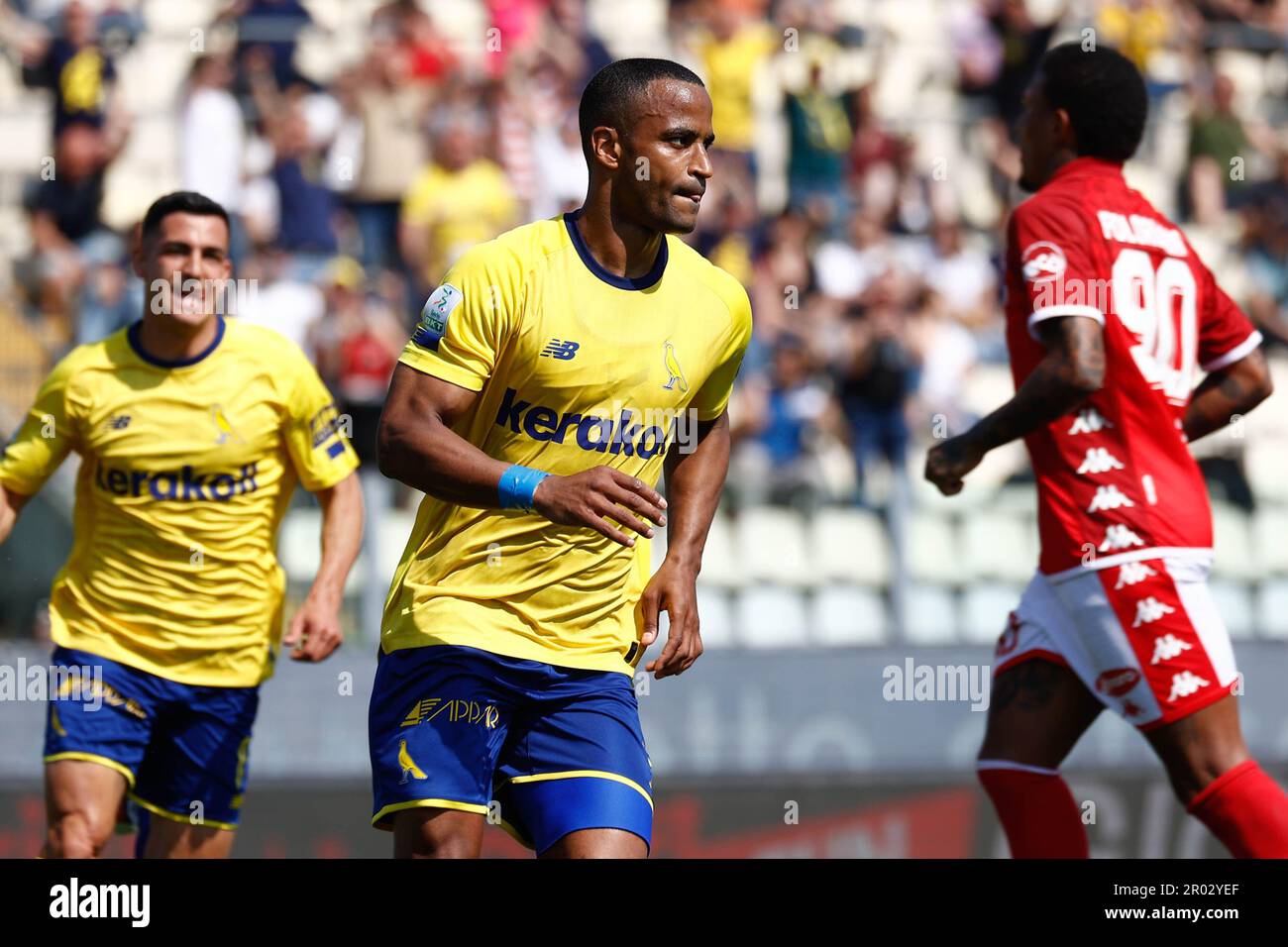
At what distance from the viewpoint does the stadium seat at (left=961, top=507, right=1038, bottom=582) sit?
35.9ft

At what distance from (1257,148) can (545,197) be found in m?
5.51

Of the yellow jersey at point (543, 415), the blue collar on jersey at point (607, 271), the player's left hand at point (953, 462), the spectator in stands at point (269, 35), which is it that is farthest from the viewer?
the spectator in stands at point (269, 35)

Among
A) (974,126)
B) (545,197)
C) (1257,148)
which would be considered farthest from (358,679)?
(1257,148)

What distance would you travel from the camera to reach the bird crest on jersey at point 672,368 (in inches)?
203

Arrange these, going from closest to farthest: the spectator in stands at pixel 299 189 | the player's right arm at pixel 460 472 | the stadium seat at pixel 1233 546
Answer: the player's right arm at pixel 460 472
the stadium seat at pixel 1233 546
the spectator in stands at pixel 299 189

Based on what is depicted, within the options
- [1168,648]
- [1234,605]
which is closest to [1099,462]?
[1168,648]

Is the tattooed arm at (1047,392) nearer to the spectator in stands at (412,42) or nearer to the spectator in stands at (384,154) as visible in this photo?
the spectator in stands at (384,154)

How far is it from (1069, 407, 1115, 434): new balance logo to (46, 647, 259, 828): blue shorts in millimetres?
3126

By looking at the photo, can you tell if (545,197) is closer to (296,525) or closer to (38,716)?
(296,525)

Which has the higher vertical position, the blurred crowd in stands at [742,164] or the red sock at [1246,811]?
the blurred crowd in stands at [742,164]

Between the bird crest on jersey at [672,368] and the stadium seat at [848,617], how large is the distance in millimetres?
5863

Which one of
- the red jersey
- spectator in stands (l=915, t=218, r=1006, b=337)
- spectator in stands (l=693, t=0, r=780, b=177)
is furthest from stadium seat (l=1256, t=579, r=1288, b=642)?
the red jersey

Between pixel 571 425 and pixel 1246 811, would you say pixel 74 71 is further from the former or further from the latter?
pixel 1246 811

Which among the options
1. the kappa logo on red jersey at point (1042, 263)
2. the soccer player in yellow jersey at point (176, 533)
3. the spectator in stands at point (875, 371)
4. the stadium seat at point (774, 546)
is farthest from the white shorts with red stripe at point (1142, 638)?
the spectator in stands at point (875, 371)
